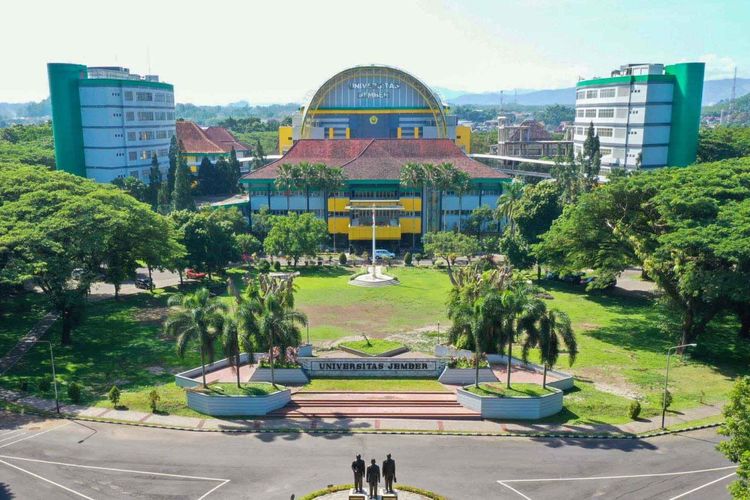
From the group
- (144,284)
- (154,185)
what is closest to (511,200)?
(144,284)

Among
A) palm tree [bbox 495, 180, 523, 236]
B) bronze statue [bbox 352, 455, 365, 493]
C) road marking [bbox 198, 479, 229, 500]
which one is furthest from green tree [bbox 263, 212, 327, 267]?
bronze statue [bbox 352, 455, 365, 493]

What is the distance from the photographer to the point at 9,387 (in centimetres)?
4456

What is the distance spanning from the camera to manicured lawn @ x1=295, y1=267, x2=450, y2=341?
189 feet

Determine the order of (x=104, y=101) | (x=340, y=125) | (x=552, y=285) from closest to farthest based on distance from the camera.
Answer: (x=552, y=285) < (x=104, y=101) < (x=340, y=125)

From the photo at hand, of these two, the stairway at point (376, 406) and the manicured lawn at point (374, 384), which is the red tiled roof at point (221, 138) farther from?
the stairway at point (376, 406)

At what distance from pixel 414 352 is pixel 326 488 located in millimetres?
21311

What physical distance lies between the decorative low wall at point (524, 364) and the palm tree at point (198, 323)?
17027 mm

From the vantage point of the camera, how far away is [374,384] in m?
45.2

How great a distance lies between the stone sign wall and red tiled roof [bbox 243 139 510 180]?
180 feet

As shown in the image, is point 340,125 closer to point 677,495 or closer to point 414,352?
point 414,352

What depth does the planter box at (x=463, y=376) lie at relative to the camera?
44.6 meters

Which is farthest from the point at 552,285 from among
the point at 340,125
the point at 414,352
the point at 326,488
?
the point at 340,125

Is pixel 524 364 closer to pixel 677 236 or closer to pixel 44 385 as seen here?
pixel 677 236

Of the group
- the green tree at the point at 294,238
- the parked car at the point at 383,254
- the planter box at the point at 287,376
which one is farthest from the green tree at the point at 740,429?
the parked car at the point at 383,254
